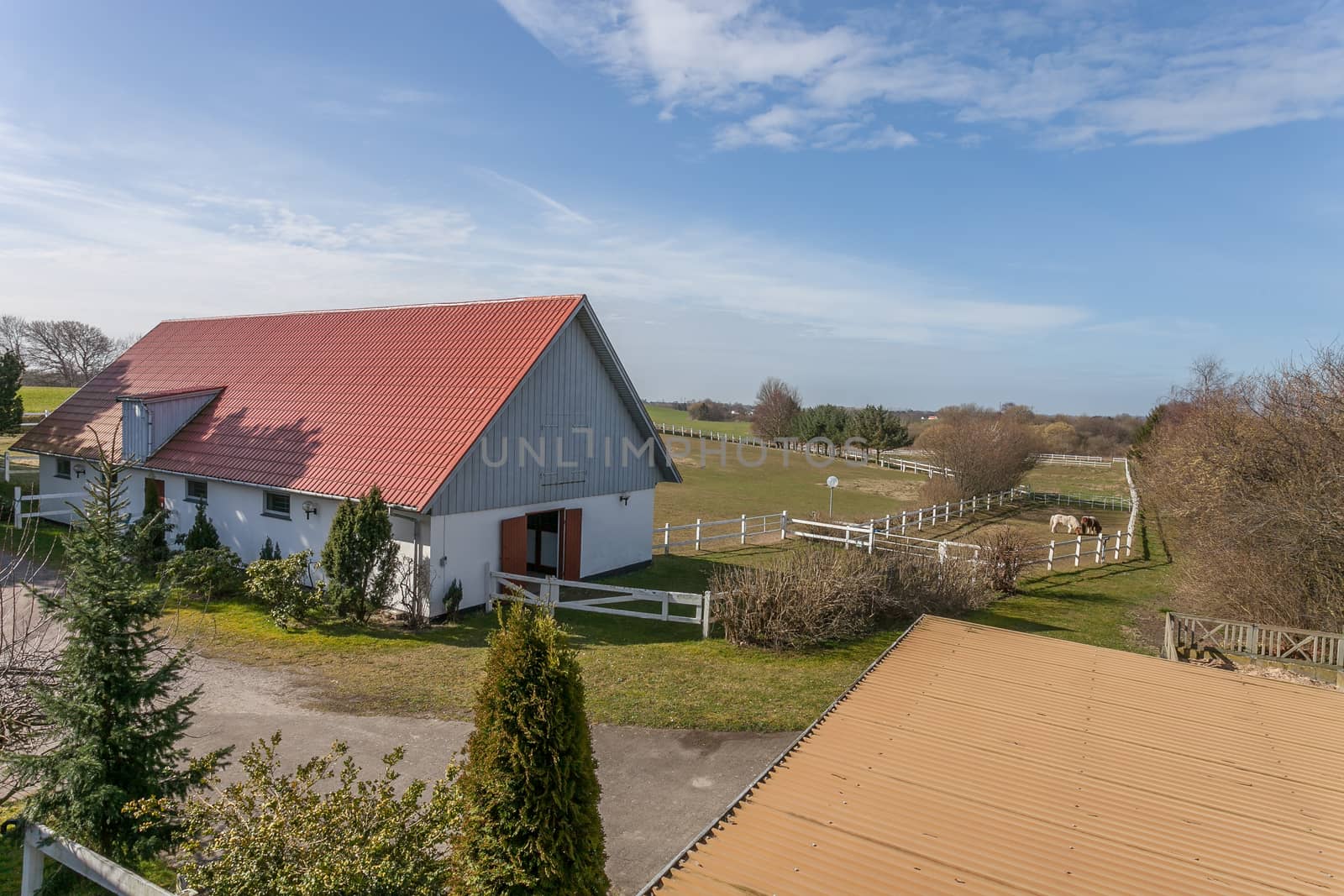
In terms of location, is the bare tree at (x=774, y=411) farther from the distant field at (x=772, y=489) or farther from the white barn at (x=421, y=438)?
the white barn at (x=421, y=438)

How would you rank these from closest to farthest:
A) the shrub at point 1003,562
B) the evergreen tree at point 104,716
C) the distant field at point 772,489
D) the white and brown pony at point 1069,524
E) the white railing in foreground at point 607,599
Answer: the evergreen tree at point 104,716 < the white railing in foreground at point 607,599 < the shrub at point 1003,562 < the white and brown pony at point 1069,524 < the distant field at point 772,489

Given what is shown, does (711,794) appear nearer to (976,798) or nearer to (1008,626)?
(976,798)

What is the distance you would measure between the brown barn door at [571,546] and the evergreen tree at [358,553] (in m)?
4.40

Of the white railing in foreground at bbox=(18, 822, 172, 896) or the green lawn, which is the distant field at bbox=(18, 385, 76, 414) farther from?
the white railing in foreground at bbox=(18, 822, 172, 896)

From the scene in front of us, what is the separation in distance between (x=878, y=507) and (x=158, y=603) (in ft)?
121

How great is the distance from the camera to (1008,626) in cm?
1634

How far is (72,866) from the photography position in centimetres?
552

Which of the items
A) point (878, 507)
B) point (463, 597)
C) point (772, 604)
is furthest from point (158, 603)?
point (878, 507)

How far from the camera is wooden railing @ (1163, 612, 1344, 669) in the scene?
1188 cm

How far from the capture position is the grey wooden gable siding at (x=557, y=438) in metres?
15.2

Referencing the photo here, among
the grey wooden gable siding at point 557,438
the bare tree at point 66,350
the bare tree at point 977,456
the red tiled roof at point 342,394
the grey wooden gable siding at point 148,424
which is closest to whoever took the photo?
the grey wooden gable siding at point 557,438

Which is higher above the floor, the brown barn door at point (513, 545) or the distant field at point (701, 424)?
the distant field at point (701, 424)

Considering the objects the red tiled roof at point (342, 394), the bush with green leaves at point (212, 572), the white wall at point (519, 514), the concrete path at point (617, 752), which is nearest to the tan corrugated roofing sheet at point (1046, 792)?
the concrete path at point (617, 752)

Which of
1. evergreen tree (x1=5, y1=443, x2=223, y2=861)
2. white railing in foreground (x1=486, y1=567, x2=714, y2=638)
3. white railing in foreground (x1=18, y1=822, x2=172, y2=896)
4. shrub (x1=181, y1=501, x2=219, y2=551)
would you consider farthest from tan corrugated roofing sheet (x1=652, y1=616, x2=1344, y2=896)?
shrub (x1=181, y1=501, x2=219, y2=551)
